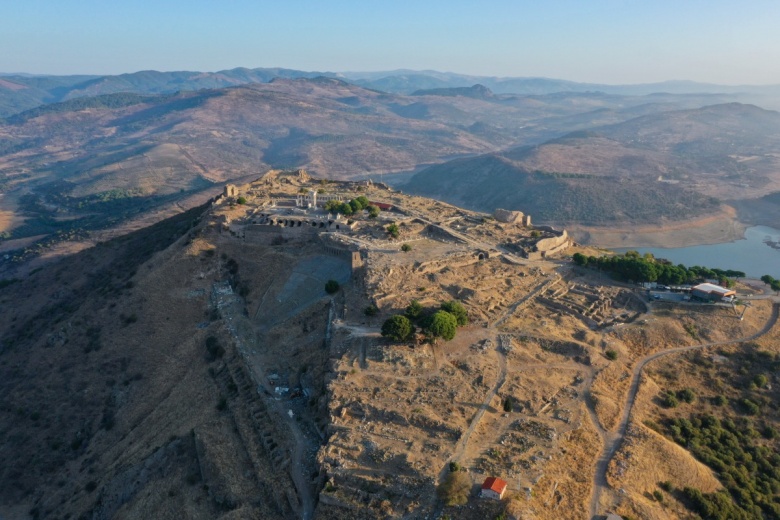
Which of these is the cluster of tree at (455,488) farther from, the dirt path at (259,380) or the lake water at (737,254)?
the lake water at (737,254)

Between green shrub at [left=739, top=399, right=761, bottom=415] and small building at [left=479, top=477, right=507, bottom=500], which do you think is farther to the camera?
green shrub at [left=739, top=399, right=761, bottom=415]

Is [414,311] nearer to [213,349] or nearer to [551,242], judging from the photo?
[213,349]

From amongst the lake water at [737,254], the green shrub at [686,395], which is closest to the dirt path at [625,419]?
the green shrub at [686,395]

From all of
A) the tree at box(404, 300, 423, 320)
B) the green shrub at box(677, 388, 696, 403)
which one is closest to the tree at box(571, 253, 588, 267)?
the green shrub at box(677, 388, 696, 403)

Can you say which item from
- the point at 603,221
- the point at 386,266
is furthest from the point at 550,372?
the point at 603,221

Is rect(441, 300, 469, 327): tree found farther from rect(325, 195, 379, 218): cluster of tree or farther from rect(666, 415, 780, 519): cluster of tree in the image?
rect(325, 195, 379, 218): cluster of tree
